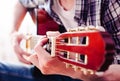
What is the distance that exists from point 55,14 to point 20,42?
0.60ft

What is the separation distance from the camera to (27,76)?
0.86 metres

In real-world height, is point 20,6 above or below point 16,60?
above

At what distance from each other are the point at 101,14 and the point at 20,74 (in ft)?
1.20

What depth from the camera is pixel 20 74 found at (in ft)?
2.87

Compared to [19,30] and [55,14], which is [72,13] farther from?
[19,30]

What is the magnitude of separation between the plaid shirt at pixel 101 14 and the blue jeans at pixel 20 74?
0.69 ft

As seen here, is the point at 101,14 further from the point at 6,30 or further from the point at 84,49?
the point at 6,30

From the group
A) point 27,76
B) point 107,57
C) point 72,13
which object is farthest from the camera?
point 27,76

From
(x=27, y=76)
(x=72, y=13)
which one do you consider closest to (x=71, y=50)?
(x=72, y=13)

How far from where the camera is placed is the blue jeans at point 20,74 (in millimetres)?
820

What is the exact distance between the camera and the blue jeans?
82 cm

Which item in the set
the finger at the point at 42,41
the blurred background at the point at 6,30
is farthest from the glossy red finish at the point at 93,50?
the blurred background at the point at 6,30

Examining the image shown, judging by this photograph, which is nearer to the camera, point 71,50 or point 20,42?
point 71,50

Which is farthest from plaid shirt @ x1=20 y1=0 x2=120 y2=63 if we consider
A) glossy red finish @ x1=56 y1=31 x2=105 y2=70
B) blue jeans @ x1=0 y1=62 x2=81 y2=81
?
blue jeans @ x1=0 y1=62 x2=81 y2=81
